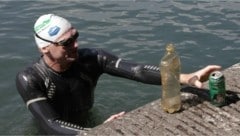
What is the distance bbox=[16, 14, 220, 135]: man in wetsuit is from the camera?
4.95 metres

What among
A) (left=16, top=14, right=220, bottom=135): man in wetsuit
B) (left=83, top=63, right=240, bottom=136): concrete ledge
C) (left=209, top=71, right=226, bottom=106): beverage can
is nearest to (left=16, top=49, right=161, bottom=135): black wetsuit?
(left=16, top=14, right=220, bottom=135): man in wetsuit

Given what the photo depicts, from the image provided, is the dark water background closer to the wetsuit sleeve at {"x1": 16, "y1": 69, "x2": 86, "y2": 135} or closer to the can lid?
the wetsuit sleeve at {"x1": 16, "y1": 69, "x2": 86, "y2": 135}

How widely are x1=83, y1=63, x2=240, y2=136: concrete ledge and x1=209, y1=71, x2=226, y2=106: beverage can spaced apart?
0.08 m

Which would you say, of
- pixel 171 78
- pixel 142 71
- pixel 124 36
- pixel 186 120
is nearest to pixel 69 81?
pixel 142 71

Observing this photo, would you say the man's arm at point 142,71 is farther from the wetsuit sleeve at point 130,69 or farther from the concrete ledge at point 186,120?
the concrete ledge at point 186,120

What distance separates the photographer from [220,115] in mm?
4590

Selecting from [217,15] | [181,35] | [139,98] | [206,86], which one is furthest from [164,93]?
[217,15]

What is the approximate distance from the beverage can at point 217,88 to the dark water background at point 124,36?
223cm

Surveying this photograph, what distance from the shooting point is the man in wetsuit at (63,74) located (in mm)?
4953

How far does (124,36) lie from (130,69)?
4.40m

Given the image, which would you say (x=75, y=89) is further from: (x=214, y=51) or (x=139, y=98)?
(x=214, y=51)

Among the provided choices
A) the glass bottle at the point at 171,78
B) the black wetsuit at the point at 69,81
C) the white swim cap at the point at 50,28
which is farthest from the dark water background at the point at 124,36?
the glass bottle at the point at 171,78

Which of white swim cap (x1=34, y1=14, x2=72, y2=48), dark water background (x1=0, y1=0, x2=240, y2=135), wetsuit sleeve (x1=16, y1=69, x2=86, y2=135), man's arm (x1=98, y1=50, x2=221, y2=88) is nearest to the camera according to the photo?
wetsuit sleeve (x1=16, y1=69, x2=86, y2=135)

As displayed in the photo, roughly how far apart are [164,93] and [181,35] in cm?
510
